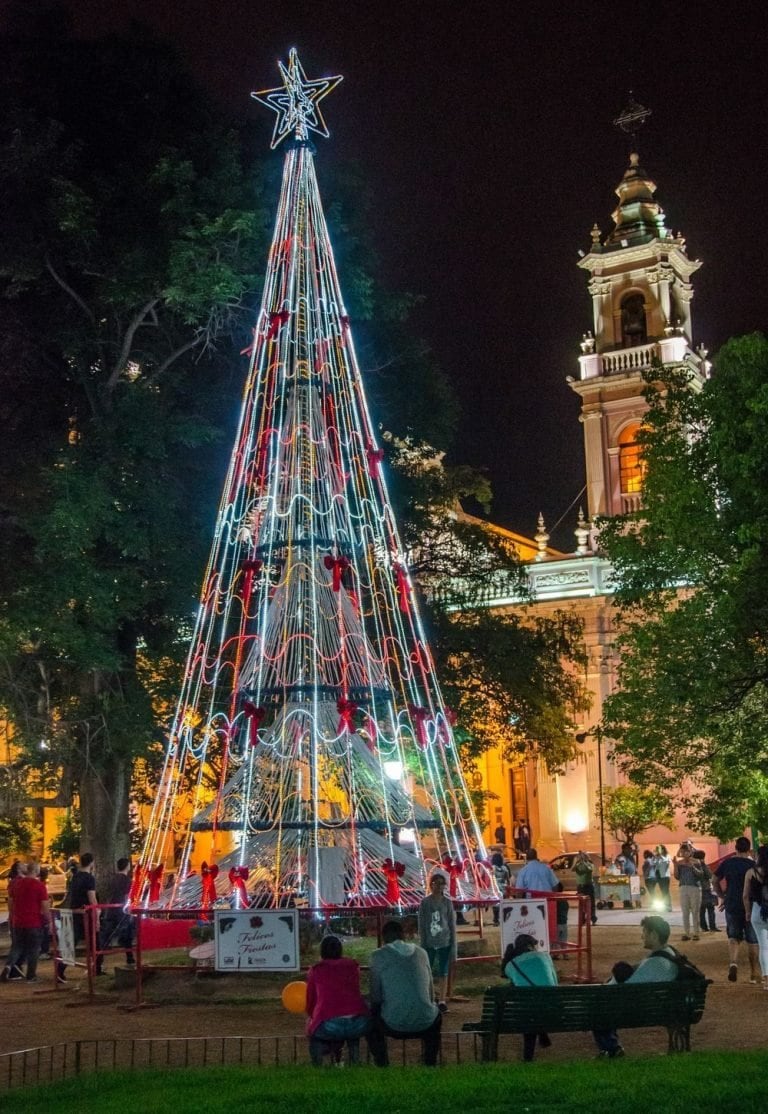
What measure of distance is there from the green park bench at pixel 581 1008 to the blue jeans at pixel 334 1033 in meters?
0.85

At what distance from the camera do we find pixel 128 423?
25.8 metres

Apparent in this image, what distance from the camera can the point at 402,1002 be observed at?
35.0ft

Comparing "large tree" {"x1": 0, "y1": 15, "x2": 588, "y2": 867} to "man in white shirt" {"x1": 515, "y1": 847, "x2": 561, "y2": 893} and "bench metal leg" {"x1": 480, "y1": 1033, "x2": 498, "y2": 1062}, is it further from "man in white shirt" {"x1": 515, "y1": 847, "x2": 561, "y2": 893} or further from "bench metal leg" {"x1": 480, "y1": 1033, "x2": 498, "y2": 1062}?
"bench metal leg" {"x1": 480, "y1": 1033, "x2": 498, "y2": 1062}

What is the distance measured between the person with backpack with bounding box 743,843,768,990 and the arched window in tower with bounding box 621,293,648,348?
136 ft

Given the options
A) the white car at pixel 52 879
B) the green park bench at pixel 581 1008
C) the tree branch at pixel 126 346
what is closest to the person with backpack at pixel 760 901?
the green park bench at pixel 581 1008

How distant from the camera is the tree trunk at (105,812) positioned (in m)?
27.1

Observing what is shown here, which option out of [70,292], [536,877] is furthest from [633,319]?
[536,877]

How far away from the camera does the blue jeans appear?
10.6 meters

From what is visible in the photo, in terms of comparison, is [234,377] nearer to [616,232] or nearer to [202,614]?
[202,614]

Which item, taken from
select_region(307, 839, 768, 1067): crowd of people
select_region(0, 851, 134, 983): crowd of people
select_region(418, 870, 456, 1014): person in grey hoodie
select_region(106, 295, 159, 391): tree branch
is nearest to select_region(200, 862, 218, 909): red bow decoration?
select_region(418, 870, 456, 1014): person in grey hoodie

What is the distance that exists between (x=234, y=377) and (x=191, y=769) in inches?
315

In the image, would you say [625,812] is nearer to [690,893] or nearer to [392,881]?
Result: [690,893]

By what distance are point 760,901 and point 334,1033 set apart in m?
7.02

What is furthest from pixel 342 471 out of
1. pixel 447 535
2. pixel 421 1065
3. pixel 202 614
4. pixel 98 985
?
pixel 447 535
